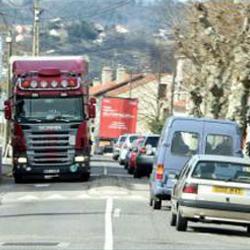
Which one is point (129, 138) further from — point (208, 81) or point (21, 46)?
point (21, 46)

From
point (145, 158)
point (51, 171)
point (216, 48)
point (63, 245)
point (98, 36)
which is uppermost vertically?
point (98, 36)

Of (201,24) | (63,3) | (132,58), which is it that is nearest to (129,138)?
(201,24)

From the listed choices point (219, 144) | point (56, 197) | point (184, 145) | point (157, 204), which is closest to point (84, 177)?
point (56, 197)

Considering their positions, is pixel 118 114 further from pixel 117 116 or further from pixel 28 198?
pixel 28 198

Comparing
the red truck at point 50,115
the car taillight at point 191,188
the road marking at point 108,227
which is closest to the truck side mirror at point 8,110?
the red truck at point 50,115

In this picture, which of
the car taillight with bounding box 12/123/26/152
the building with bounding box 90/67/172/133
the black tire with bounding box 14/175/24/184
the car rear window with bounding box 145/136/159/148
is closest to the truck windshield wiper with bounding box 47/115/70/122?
the car taillight with bounding box 12/123/26/152

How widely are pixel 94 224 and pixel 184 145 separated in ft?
17.3

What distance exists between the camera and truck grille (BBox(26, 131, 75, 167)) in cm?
3438

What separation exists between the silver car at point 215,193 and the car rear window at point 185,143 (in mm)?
5181

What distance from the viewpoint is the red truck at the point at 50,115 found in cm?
3369

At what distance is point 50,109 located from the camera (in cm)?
3388

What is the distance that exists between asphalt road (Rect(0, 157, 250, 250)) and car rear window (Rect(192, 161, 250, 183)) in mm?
1057

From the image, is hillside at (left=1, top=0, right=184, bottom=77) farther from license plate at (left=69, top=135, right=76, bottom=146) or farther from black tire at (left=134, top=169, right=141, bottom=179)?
license plate at (left=69, top=135, right=76, bottom=146)

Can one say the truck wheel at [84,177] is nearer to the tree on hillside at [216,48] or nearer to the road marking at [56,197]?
the road marking at [56,197]
